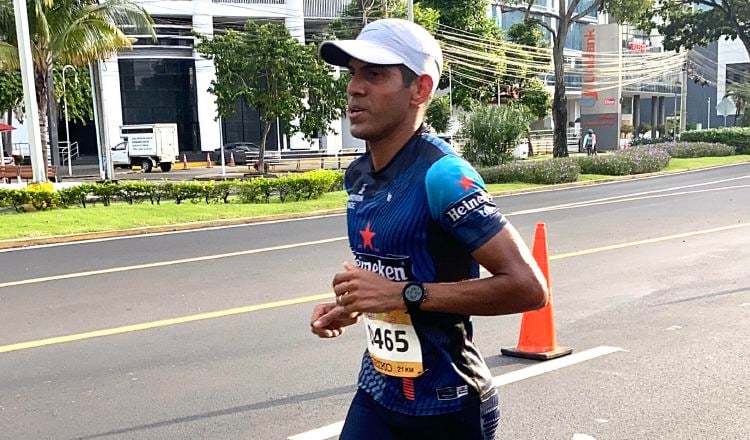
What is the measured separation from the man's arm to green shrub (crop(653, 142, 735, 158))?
33945 mm

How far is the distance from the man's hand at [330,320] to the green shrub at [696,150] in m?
33.8

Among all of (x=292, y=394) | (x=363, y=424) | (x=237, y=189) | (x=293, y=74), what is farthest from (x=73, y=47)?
(x=363, y=424)

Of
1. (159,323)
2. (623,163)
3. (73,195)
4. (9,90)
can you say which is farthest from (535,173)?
(9,90)

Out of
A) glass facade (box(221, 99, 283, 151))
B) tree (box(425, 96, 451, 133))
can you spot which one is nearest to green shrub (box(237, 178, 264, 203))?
tree (box(425, 96, 451, 133))

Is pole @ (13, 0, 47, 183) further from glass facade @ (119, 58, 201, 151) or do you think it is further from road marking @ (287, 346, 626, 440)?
glass facade @ (119, 58, 201, 151)

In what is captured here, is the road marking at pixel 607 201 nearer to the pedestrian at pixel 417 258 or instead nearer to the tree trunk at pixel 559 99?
the tree trunk at pixel 559 99

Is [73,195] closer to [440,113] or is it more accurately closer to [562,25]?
[562,25]

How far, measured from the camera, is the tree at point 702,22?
38875 millimetres

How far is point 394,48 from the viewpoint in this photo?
1998mm

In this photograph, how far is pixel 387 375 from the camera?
215 cm

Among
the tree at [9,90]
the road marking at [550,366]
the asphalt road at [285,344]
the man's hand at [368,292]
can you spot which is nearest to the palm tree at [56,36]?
the asphalt road at [285,344]

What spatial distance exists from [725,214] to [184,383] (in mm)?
11897

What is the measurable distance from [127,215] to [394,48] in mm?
14002

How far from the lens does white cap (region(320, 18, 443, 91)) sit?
1977 millimetres
